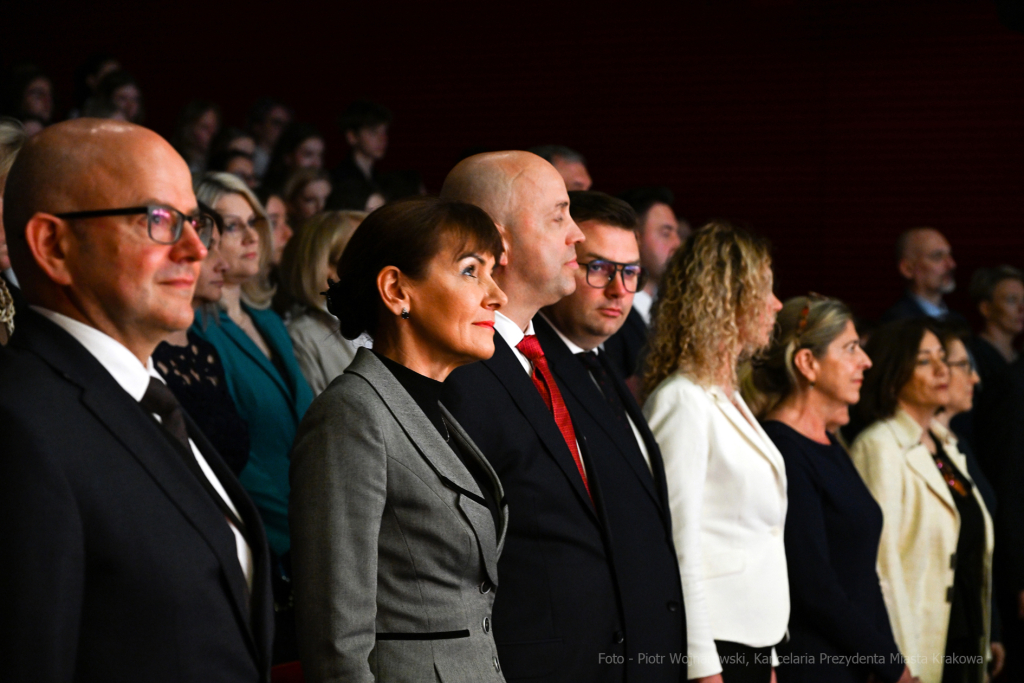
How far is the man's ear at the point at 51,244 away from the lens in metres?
1.30

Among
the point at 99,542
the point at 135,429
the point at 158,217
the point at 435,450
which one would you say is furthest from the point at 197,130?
the point at 99,542

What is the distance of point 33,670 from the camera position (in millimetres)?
1133

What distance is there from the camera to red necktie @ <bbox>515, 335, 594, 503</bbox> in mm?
2260

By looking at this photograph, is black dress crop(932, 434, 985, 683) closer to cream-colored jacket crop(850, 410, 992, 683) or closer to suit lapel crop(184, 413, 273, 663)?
cream-colored jacket crop(850, 410, 992, 683)

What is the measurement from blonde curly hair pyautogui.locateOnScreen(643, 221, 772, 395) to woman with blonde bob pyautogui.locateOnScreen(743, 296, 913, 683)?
0.40 meters

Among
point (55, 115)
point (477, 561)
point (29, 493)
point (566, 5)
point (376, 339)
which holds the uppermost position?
point (566, 5)

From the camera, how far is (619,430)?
2.41 meters

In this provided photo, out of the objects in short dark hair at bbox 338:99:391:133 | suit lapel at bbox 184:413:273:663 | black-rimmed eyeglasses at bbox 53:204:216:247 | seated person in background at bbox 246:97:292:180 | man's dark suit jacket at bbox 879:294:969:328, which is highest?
seated person in background at bbox 246:97:292:180

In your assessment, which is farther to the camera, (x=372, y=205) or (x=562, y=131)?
(x=562, y=131)

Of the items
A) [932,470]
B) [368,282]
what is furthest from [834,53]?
[368,282]

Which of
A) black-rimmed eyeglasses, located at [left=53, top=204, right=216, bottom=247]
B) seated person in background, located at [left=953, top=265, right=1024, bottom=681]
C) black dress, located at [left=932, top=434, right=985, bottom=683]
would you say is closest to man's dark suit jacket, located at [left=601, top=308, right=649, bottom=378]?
black dress, located at [left=932, top=434, right=985, bottom=683]

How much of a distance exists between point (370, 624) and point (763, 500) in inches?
56.3

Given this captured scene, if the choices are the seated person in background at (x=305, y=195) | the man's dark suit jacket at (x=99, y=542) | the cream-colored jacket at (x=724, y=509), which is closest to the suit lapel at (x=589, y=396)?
the cream-colored jacket at (x=724, y=509)

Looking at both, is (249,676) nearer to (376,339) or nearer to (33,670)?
(33,670)
